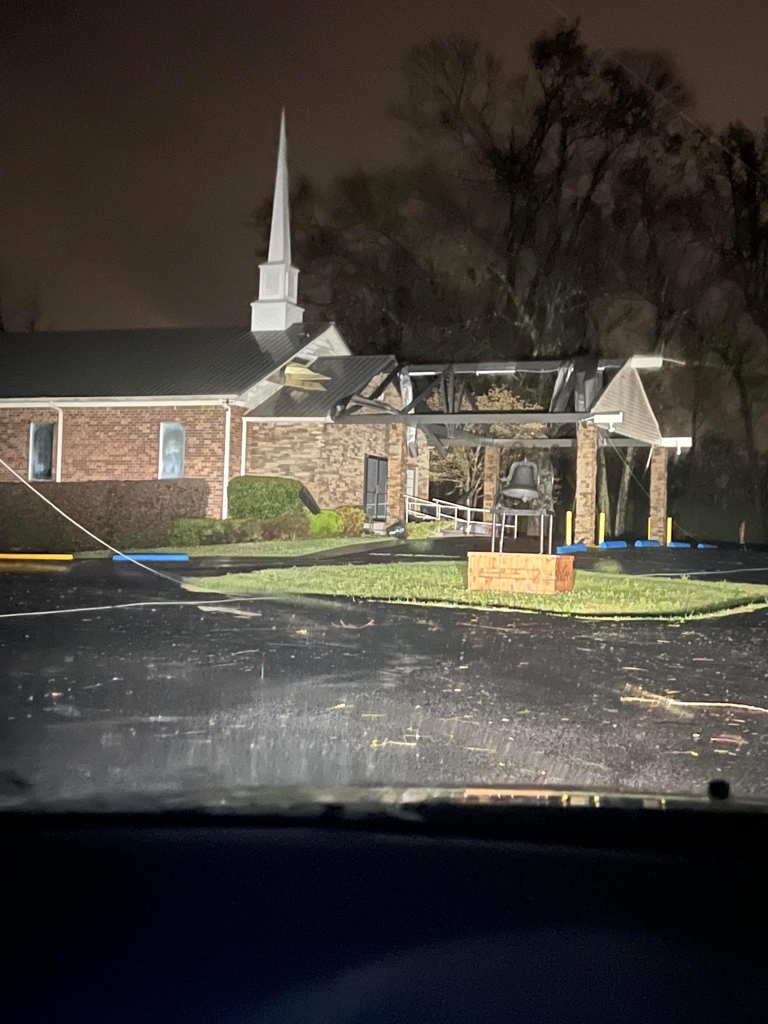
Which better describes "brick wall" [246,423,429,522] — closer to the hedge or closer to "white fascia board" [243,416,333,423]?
"white fascia board" [243,416,333,423]

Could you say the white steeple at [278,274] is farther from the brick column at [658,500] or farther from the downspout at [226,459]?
the brick column at [658,500]

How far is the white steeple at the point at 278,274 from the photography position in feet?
106

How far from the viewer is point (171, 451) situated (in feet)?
92.3


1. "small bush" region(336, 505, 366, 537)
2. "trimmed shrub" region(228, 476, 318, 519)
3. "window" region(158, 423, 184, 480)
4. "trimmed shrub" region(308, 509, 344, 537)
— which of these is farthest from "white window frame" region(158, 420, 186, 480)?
"small bush" region(336, 505, 366, 537)

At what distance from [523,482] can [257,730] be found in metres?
12.2

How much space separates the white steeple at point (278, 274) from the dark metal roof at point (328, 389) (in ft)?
6.22

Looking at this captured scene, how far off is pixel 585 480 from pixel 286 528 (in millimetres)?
7174

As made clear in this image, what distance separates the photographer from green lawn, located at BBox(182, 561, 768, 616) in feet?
46.0

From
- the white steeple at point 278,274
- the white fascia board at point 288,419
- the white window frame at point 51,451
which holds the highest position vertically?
the white steeple at point 278,274

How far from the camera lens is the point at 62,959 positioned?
3311 mm

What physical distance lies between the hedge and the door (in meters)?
8.13

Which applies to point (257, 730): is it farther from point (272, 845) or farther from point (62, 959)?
point (62, 959)

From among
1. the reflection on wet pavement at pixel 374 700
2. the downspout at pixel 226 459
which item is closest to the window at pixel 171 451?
the downspout at pixel 226 459

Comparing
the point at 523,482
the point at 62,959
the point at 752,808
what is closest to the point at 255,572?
the point at 523,482
